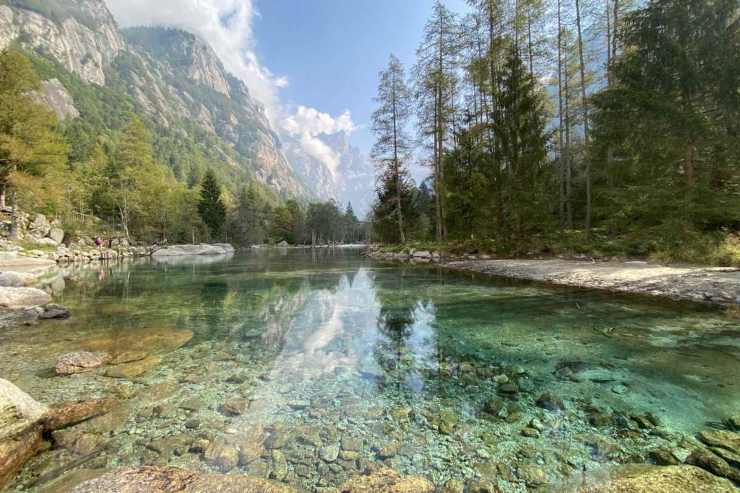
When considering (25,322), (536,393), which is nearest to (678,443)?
(536,393)

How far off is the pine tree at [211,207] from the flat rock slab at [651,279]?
54891mm

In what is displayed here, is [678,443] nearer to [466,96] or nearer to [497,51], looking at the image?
[497,51]

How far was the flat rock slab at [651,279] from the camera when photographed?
22.4 ft

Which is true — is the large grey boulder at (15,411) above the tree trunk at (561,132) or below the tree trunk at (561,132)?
below

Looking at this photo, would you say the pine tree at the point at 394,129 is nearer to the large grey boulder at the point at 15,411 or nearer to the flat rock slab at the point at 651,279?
the flat rock slab at the point at 651,279

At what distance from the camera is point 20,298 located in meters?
7.46

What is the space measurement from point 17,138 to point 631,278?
3123cm

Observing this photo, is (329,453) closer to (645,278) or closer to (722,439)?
(722,439)

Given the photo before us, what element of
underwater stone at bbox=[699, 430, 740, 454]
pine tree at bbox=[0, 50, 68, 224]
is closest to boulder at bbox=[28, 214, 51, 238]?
pine tree at bbox=[0, 50, 68, 224]

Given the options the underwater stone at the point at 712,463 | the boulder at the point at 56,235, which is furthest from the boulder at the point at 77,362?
the boulder at the point at 56,235

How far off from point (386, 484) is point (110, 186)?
147 ft

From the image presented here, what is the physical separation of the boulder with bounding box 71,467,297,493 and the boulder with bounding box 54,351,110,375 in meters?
2.73

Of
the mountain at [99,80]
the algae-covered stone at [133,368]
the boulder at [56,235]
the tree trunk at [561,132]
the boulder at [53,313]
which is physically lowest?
the algae-covered stone at [133,368]

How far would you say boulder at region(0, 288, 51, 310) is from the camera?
7.13m
